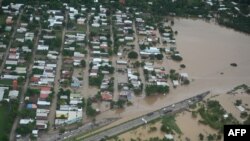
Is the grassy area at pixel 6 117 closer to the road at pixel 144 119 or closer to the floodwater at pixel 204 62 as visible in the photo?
the road at pixel 144 119

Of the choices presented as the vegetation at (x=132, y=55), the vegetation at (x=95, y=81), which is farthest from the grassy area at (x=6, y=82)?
the vegetation at (x=132, y=55)

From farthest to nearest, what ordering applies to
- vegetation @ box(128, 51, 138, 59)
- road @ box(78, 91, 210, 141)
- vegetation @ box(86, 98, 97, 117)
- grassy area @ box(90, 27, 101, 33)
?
grassy area @ box(90, 27, 101, 33), vegetation @ box(128, 51, 138, 59), vegetation @ box(86, 98, 97, 117), road @ box(78, 91, 210, 141)

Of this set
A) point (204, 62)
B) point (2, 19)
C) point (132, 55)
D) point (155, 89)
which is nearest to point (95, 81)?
point (155, 89)

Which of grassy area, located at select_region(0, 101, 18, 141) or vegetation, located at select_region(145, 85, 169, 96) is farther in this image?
vegetation, located at select_region(145, 85, 169, 96)

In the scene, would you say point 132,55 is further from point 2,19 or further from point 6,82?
point 2,19

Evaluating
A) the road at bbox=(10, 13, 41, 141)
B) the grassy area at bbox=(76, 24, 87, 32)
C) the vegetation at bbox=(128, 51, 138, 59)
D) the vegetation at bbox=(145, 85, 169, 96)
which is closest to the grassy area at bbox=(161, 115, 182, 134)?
the vegetation at bbox=(145, 85, 169, 96)

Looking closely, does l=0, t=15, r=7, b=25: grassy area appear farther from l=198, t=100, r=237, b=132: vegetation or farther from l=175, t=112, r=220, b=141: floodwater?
l=198, t=100, r=237, b=132: vegetation
